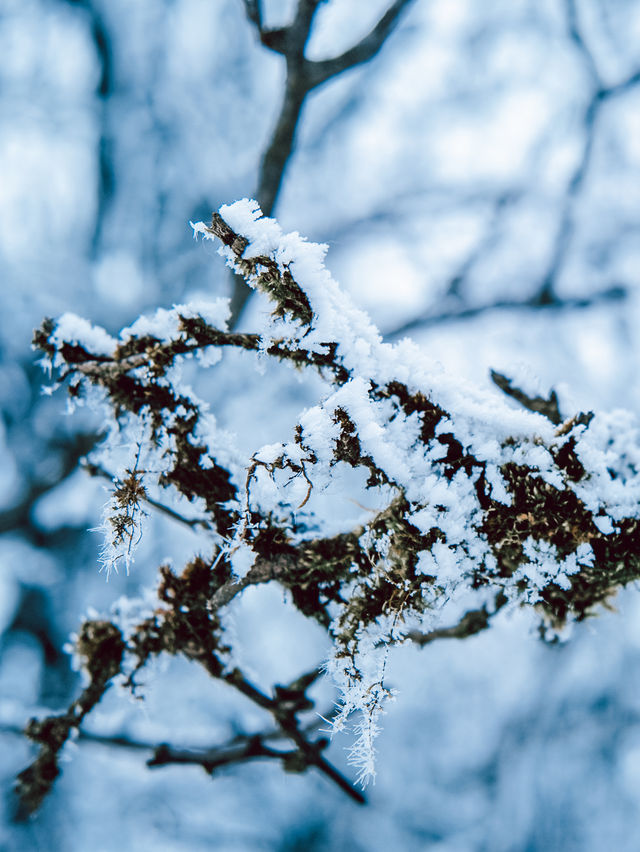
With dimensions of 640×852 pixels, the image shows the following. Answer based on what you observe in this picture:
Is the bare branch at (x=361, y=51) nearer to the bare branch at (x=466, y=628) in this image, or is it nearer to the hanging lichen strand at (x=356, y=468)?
the hanging lichen strand at (x=356, y=468)

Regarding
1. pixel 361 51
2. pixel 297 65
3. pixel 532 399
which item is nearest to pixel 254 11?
pixel 297 65

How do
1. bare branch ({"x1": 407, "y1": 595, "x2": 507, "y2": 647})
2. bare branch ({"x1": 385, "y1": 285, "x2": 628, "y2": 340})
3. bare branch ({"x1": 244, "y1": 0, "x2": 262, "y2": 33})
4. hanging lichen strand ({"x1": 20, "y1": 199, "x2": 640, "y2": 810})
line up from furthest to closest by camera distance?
Answer: bare branch ({"x1": 385, "y1": 285, "x2": 628, "y2": 340}) < bare branch ({"x1": 244, "y1": 0, "x2": 262, "y2": 33}) < bare branch ({"x1": 407, "y1": 595, "x2": 507, "y2": 647}) < hanging lichen strand ({"x1": 20, "y1": 199, "x2": 640, "y2": 810})

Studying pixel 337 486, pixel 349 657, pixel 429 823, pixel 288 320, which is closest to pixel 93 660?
pixel 349 657

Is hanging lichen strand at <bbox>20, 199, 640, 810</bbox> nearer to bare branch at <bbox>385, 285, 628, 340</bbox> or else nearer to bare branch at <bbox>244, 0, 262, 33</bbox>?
bare branch at <bbox>244, 0, 262, 33</bbox>

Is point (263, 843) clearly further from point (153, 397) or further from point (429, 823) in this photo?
point (153, 397)

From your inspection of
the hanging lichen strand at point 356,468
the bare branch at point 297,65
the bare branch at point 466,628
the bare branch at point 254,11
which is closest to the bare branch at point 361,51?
the bare branch at point 297,65

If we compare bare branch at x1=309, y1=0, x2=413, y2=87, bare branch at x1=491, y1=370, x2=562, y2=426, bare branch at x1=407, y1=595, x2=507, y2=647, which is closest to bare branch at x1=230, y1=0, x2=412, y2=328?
bare branch at x1=309, y1=0, x2=413, y2=87

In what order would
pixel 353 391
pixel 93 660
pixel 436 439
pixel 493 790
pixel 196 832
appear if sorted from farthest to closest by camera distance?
1. pixel 493 790
2. pixel 196 832
3. pixel 93 660
4. pixel 436 439
5. pixel 353 391

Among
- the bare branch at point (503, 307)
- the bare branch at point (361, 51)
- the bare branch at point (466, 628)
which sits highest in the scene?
the bare branch at point (503, 307)
